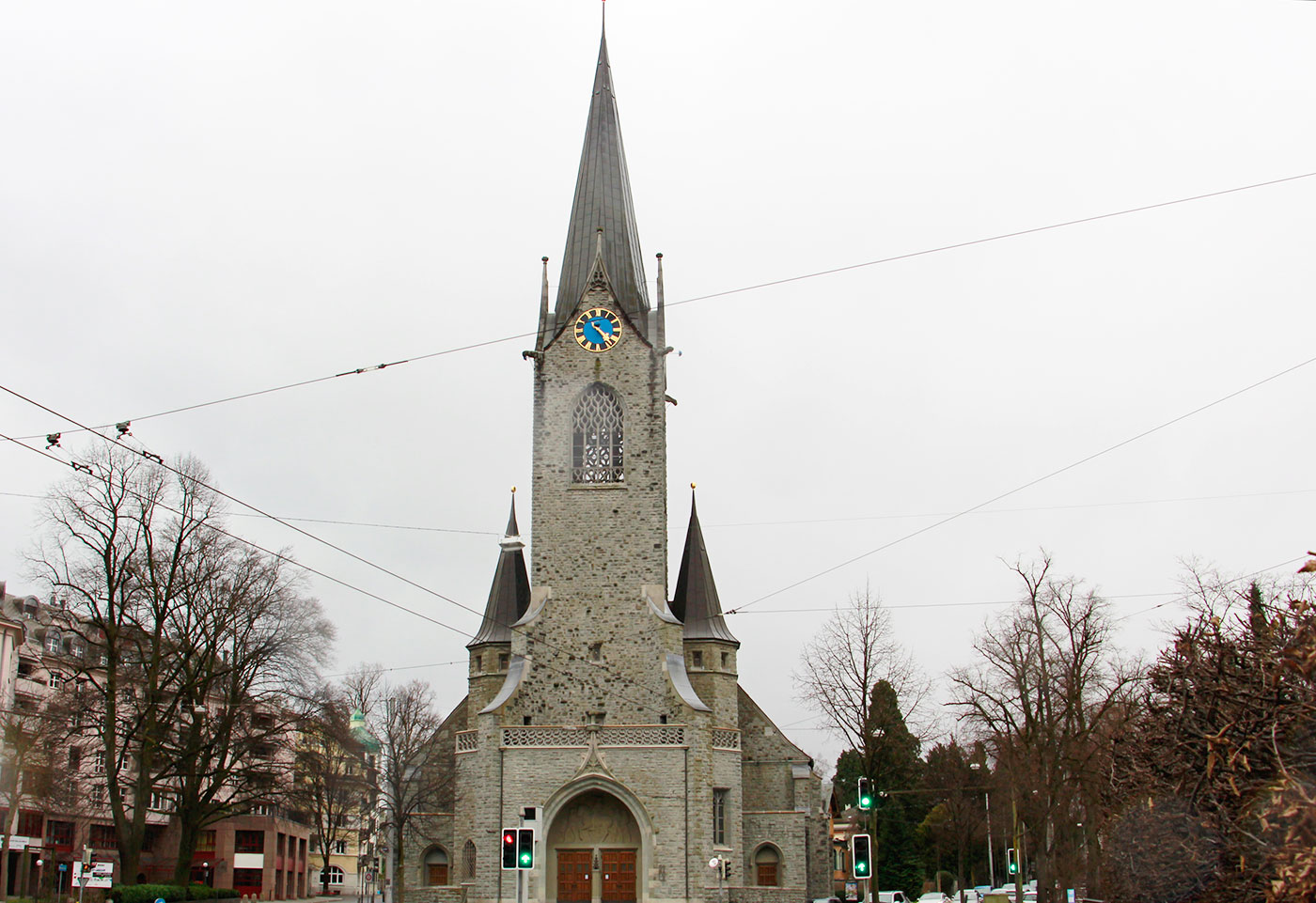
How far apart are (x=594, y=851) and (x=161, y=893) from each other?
39.7 feet

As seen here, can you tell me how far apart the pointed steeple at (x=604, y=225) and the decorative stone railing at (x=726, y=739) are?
13.8 meters

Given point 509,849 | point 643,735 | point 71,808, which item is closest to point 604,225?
point 643,735

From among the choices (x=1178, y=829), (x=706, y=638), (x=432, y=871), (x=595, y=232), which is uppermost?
(x=595, y=232)

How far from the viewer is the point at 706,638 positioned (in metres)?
42.5

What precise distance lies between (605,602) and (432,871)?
10.8 meters

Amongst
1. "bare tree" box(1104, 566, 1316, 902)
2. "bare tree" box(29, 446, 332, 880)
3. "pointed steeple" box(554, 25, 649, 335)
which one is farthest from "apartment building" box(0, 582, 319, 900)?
"bare tree" box(1104, 566, 1316, 902)

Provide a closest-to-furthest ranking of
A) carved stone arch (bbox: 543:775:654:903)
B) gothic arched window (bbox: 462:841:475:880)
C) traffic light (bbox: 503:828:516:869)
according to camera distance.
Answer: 1. traffic light (bbox: 503:828:516:869)
2. carved stone arch (bbox: 543:775:654:903)
3. gothic arched window (bbox: 462:841:475:880)

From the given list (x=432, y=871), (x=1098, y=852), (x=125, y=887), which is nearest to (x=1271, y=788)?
(x=1098, y=852)

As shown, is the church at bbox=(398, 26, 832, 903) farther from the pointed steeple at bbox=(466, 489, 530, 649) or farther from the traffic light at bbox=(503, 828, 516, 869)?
the traffic light at bbox=(503, 828, 516, 869)

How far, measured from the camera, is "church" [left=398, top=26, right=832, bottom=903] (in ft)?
121

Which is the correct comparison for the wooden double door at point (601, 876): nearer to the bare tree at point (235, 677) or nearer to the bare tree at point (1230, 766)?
the bare tree at point (235, 677)

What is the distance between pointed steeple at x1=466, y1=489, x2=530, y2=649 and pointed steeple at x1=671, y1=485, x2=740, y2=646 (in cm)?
559

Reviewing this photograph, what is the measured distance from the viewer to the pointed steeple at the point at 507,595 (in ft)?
142

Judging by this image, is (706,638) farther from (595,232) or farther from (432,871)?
(595,232)
